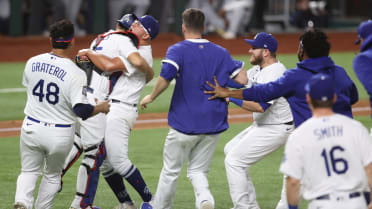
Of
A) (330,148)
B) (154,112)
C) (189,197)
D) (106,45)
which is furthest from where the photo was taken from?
(154,112)

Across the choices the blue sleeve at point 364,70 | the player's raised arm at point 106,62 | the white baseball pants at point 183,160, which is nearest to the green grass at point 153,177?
the white baseball pants at point 183,160

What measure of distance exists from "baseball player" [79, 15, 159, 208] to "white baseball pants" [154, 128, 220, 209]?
0.45 m

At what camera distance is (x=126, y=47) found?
6555mm

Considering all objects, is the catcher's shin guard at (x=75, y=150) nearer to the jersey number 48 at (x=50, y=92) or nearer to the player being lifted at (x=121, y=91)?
the player being lifted at (x=121, y=91)

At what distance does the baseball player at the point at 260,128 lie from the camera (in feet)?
21.8

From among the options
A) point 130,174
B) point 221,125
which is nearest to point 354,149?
point 221,125

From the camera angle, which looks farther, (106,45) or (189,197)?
(189,197)

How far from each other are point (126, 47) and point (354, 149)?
2.75 metres

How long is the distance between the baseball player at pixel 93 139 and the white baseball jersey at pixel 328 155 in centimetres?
264

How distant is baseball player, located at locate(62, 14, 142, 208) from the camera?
22.1 feet

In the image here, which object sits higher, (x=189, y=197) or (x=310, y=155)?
(x=310, y=155)

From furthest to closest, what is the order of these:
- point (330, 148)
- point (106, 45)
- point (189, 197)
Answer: point (189, 197), point (106, 45), point (330, 148)

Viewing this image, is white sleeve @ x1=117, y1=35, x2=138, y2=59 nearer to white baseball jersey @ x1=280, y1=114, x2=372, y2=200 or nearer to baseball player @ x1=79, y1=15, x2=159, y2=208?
baseball player @ x1=79, y1=15, x2=159, y2=208

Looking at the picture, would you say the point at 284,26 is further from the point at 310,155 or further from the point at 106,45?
the point at 310,155
